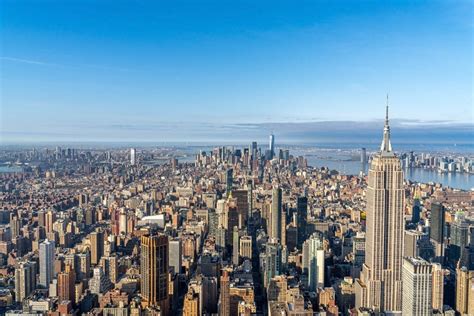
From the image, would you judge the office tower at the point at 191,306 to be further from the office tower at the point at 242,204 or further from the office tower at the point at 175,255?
the office tower at the point at 242,204

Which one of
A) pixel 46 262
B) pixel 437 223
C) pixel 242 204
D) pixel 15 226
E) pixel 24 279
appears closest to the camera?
pixel 24 279

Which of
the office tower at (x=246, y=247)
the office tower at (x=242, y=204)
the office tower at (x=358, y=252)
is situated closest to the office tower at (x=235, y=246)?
the office tower at (x=246, y=247)

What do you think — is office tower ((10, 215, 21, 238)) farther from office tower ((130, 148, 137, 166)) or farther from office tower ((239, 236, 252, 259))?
office tower ((239, 236, 252, 259))

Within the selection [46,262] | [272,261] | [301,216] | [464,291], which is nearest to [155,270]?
[46,262]

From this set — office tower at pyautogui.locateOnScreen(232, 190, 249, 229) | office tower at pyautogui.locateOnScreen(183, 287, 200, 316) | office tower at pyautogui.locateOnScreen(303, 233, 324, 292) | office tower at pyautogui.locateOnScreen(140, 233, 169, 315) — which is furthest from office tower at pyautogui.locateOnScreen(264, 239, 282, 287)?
office tower at pyautogui.locateOnScreen(232, 190, 249, 229)

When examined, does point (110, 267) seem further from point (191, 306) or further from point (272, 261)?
point (272, 261)

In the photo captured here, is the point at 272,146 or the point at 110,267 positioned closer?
the point at 110,267
